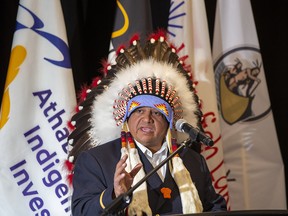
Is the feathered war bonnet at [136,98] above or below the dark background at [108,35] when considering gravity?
below

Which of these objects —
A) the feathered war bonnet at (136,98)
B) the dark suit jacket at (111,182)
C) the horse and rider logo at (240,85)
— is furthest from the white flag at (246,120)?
the dark suit jacket at (111,182)

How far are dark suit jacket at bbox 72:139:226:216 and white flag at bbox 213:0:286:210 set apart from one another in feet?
2.60

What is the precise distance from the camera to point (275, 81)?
408cm

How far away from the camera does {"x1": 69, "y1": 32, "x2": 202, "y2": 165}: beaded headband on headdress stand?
9.84ft

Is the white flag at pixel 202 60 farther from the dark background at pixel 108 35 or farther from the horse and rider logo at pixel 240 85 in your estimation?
the dark background at pixel 108 35

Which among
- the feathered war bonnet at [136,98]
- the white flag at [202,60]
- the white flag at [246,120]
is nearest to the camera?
the feathered war bonnet at [136,98]

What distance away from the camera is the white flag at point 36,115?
10.4ft

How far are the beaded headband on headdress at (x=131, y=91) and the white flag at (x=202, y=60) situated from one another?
1.14 feet

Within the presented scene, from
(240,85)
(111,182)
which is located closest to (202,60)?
(240,85)

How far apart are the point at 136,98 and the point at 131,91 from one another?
0.05 m

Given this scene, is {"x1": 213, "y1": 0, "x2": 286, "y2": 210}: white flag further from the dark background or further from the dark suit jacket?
the dark suit jacket

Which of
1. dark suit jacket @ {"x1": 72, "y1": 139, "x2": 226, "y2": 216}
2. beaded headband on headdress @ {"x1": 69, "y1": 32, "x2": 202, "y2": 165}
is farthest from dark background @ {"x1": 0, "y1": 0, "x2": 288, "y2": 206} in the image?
dark suit jacket @ {"x1": 72, "y1": 139, "x2": 226, "y2": 216}

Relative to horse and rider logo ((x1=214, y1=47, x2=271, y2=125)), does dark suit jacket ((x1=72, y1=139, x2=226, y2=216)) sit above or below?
below

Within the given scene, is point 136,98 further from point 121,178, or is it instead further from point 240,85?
point 240,85
